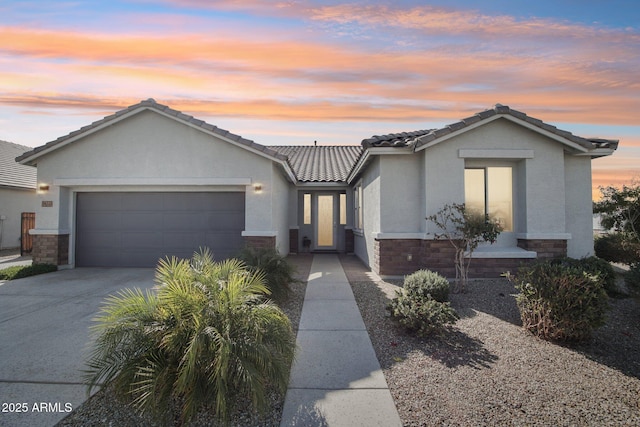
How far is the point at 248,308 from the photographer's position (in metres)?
3.30

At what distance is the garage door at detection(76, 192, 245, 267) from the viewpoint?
1016 centimetres

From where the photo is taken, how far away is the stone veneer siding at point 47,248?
32.4 feet

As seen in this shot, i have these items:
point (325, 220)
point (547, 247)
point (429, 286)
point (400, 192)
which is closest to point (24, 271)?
point (325, 220)

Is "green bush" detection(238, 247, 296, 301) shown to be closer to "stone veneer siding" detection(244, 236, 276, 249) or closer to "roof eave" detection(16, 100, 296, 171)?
"stone veneer siding" detection(244, 236, 276, 249)

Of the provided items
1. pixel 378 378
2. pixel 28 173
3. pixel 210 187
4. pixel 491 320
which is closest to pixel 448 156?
pixel 491 320

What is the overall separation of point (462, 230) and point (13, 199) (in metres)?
20.1

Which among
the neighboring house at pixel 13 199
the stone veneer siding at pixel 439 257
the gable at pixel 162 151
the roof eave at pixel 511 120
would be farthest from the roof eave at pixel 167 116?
the neighboring house at pixel 13 199

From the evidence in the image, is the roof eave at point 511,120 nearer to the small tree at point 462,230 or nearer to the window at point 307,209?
the small tree at point 462,230

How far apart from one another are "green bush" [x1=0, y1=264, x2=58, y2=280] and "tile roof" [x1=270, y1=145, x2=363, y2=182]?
27.6 ft

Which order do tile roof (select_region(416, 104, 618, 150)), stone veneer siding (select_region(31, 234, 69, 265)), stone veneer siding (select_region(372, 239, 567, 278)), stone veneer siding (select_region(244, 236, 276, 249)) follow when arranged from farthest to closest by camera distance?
stone veneer siding (select_region(31, 234, 69, 265)) → stone veneer siding (select_region(244, 236, 276, 249)) → stone veneer siding (select_region(372, 239, 567, 278)) → tile roof (select_region(416, 104, 618, 150))

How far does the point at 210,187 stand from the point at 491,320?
26.4 feet

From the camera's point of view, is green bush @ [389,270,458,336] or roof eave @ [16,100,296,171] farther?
roof eave @ [16,100,296,171]

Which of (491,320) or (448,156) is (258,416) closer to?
(491,320)

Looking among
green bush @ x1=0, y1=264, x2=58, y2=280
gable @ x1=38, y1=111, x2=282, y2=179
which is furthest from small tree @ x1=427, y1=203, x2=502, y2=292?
green bush @ x1=0, y1=264, x2=58, y2=280
